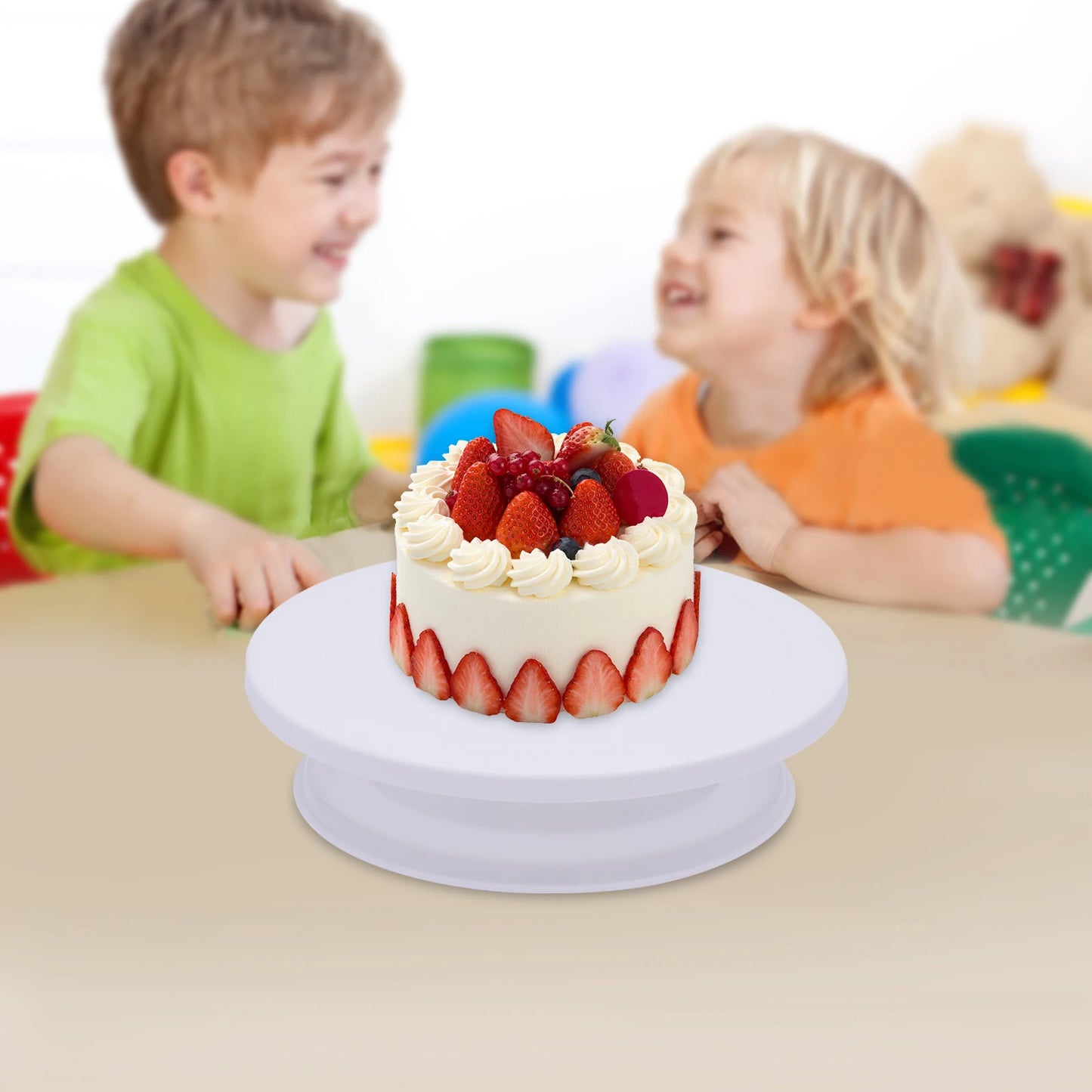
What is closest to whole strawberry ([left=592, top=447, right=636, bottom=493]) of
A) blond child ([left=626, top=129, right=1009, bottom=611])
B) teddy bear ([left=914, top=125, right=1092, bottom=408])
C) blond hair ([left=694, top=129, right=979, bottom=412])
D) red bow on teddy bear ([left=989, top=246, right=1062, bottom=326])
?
blond child ([left=626, top=129, right=1009, bottom=611])

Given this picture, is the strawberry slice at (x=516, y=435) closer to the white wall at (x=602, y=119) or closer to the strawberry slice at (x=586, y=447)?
the strawberry slice at (x=586, y=447)

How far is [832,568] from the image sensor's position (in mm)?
1021

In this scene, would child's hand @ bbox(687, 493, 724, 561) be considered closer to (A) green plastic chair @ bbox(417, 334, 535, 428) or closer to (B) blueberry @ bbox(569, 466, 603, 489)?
(B) blueberry @ bbox(569, 466, 603, 489)

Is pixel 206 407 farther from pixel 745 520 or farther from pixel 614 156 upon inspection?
pixel 614 156

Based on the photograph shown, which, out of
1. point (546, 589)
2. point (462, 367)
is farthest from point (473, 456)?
point (462, 367)

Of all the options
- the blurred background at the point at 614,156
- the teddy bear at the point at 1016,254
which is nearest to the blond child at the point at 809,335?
the blurred background at the point at 614,156

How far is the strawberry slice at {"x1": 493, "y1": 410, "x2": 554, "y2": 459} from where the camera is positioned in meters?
0.73

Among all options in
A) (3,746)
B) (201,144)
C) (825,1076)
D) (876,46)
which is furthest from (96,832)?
(876,46)

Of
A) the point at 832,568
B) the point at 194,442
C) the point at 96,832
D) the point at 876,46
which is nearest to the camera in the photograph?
the point at 96,832

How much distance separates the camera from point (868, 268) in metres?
1.34

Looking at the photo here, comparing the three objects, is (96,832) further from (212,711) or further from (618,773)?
(618,773)

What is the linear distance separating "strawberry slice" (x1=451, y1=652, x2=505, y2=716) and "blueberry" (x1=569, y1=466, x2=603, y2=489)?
0.40 ft

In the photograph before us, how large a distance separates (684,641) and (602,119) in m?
2.16

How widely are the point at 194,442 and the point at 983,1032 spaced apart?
1068mm
